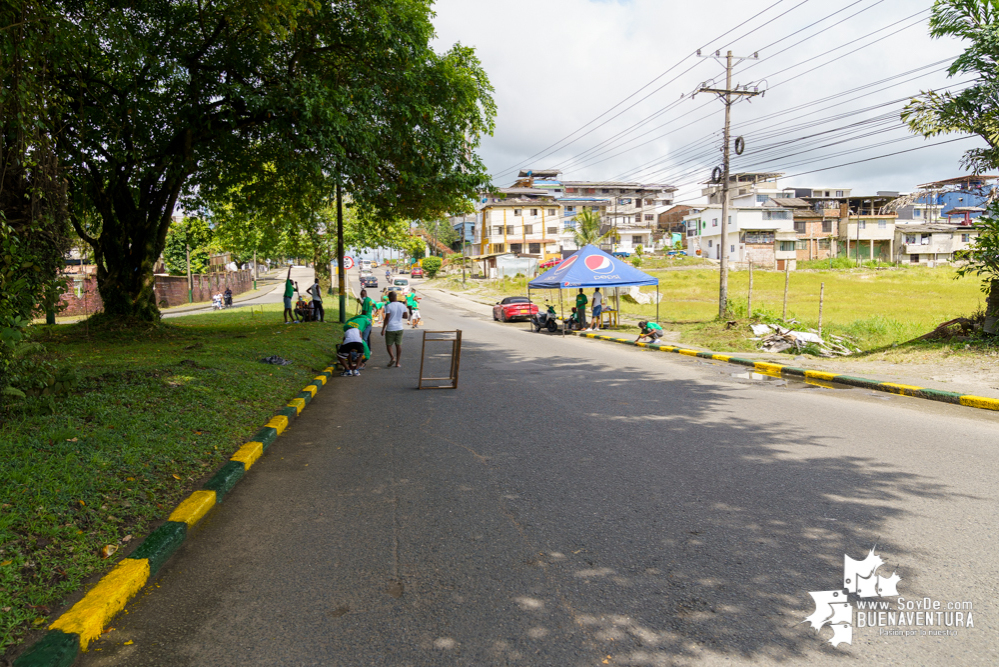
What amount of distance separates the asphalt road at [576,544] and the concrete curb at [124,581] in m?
0.10

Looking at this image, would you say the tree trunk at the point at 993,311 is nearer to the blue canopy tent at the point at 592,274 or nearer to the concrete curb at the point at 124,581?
the blue canopy tent at the point at 592,274

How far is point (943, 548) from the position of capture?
4.23 meters

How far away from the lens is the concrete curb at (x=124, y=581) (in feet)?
10.4

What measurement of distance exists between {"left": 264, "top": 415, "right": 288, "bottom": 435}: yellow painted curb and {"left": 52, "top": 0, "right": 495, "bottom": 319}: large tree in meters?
6.59

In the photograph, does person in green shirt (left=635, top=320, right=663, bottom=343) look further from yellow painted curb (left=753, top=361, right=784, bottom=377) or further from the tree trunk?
the tree trunk

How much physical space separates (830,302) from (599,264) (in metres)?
16.3

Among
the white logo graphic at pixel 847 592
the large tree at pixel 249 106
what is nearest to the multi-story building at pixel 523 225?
the large tree at pixel 249 106

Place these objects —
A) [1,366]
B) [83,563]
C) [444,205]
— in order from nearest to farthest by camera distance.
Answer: [83,563] → [1,366] → [444,205]

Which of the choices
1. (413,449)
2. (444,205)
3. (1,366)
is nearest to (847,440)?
(413,449)

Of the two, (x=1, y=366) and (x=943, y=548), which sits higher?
(x=1, y=366)

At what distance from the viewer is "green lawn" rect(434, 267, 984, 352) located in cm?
1903

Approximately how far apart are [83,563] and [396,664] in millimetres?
2270

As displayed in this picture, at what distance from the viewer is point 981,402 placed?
9.73 metres

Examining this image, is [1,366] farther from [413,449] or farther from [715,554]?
[715,554]
